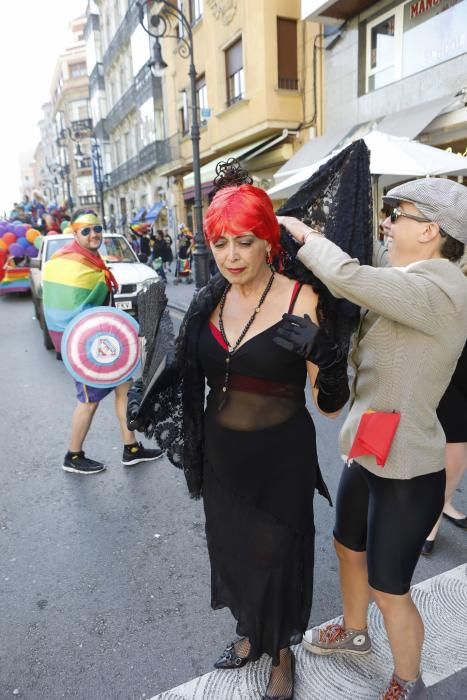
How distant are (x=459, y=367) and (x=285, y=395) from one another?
1.28 metres

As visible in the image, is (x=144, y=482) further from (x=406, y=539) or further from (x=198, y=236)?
(x=198, y=236)

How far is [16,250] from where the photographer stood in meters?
12.9

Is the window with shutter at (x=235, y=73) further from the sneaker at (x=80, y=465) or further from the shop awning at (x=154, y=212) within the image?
the sneaker at (x=80, y=465)

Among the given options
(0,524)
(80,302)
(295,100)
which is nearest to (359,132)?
(295,100)

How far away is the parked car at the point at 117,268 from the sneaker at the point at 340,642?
6047 millimetres

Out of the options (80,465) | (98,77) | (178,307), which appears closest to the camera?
(80,465)

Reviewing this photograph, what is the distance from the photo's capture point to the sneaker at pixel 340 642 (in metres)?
2.08

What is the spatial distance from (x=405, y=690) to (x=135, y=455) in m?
2.67

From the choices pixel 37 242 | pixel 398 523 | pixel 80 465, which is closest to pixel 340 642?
pixel 398 523

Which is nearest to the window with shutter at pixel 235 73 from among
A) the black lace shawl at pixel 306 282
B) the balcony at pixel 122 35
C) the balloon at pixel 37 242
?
the balloon at pixel 37 242

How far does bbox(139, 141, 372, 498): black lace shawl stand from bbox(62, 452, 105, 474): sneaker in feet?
6.64

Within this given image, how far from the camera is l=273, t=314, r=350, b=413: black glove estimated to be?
146cm

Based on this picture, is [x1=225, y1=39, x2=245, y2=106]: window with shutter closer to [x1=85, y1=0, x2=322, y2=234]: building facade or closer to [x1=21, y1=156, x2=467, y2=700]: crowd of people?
[x1=85, y1=0, x2=322, y2=234]: building facade

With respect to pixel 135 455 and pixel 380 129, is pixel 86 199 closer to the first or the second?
pixel 380 129
